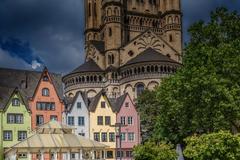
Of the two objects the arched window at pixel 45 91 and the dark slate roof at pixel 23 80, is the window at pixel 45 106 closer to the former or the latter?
the arched window at pixel 45 91

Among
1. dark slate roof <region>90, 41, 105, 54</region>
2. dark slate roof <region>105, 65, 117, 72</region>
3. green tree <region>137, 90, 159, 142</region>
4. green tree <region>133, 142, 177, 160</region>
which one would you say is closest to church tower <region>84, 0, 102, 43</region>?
dark slate roof <region>90, 41, 105, 54</region>

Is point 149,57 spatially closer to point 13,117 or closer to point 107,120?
point 107,120

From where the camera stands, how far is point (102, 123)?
7081cm

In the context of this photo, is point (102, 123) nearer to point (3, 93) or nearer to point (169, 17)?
point (3, 93)

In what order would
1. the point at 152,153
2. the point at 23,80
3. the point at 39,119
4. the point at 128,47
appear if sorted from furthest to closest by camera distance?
the point at 128,47 < the point at 23,80 < the point at 39,119 < the point at 152,153

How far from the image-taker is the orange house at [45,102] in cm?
6694

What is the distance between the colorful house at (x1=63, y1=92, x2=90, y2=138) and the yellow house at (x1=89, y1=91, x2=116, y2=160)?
788 mm

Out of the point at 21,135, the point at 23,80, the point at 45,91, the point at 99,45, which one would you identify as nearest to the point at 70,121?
the point at 45,91

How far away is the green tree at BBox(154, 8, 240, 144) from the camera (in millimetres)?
41097

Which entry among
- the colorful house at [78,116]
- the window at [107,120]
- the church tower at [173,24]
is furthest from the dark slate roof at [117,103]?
the church tower at [173,24]

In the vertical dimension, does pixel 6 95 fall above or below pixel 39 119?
above

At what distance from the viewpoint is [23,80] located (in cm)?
7162

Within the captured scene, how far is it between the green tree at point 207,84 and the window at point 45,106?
2356cm

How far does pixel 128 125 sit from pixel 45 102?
45.0 feet
